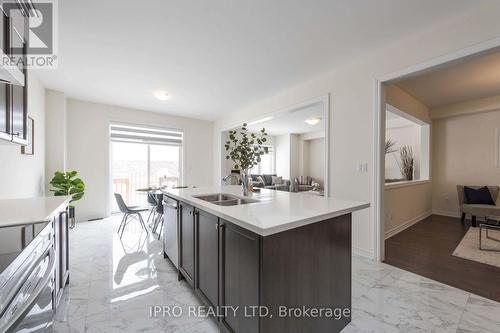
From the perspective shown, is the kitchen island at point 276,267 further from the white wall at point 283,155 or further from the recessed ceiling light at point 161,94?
the white wall at point 283,155

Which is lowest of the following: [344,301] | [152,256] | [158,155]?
[152,256]

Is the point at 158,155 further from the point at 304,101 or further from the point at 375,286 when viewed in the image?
the point at 375,286

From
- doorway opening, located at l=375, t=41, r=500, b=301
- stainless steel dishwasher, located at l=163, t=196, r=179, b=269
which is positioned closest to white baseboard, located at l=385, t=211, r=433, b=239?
doorway opening, located at l=375, t=41, r=500, b=301

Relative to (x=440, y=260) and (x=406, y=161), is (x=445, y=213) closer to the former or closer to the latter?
(x=406, y=161)

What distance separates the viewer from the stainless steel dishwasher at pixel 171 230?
2166 mm

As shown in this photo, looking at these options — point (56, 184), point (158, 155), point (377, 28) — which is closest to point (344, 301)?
point (377, 28)

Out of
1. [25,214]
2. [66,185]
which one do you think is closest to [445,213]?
[25,214]

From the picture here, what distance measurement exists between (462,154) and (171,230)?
20.7ft

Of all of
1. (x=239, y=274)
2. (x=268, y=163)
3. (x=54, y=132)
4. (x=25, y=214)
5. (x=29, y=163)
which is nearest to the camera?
(x=239, y=274)

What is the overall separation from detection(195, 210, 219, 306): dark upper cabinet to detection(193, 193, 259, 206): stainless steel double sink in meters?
0.32

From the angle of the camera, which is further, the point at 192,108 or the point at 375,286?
the point at 192,108

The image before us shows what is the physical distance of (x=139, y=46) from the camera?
245 centimetres

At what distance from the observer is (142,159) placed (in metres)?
5.50

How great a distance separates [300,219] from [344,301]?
86cm
